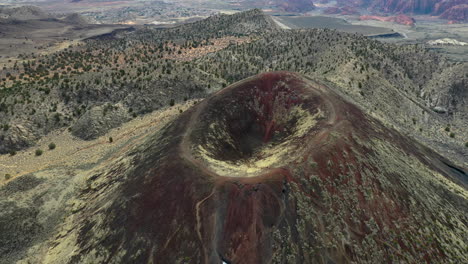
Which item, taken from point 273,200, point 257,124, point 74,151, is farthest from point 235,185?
point 74,151

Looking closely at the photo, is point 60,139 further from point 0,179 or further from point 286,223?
point 286,223

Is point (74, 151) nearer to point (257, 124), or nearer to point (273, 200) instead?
point (257, 124)

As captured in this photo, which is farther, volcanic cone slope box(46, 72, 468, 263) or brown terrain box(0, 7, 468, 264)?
brown terrain box(0, 7, 468, 264)

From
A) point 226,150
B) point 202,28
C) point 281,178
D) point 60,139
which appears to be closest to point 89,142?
point 60,139

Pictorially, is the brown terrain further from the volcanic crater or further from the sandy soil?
the sandy soil

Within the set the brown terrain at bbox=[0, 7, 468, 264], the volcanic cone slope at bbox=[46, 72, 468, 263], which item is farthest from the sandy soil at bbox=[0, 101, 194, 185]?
the volcanic cone slope at bbox=[46, 72, 468, 263]
